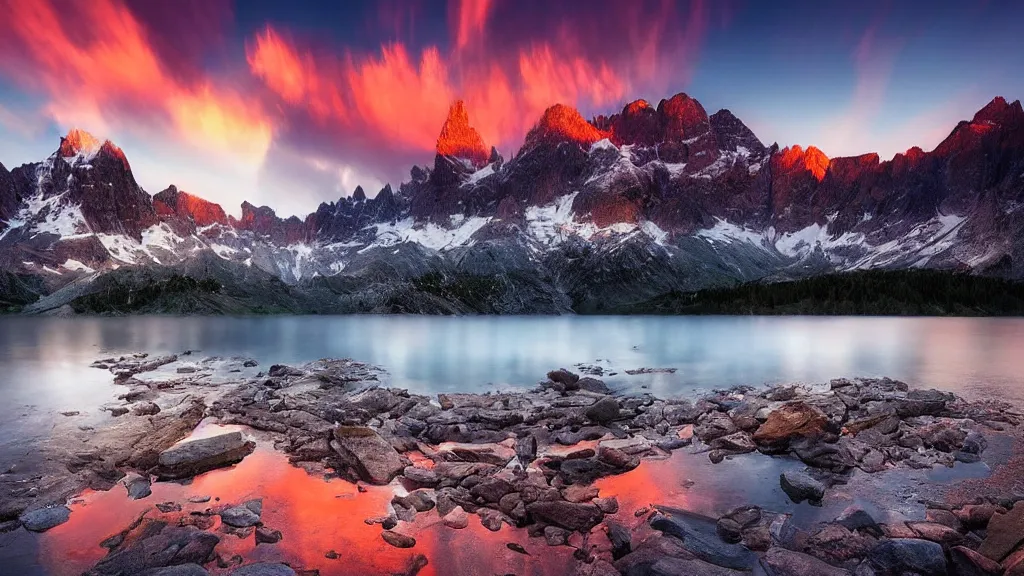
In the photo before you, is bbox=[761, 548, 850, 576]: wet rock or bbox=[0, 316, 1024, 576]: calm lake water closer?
bbox=[761, 548, 850, 576]: wet rock

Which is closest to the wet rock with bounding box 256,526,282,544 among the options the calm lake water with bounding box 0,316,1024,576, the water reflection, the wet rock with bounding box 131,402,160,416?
the calm lake water with bounding box 0,316,1024,576

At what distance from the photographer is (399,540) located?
13852 mm

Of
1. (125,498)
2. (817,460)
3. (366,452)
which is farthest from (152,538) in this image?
(817,460)

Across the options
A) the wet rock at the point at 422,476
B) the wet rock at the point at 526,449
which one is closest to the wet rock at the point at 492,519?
the wet rock at the point at 422,476

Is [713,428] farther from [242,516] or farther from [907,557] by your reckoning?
[242,516]

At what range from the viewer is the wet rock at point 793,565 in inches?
455

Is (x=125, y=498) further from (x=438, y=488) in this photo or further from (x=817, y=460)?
(x=817, y=460)

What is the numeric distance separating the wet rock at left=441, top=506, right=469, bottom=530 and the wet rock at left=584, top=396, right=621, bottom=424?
Result: 1254 cm

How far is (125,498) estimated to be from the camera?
1639 cm

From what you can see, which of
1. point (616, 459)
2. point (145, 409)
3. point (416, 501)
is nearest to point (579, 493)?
point (616, 459)

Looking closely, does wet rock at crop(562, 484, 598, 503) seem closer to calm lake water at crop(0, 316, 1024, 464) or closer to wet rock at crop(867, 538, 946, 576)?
wet rock at crop(867, 538, 946, 576)

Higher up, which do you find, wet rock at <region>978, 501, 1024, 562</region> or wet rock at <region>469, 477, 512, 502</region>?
wet rock at <region>978, 501, 1024, 562</region>

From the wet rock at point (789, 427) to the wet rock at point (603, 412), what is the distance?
7.04m

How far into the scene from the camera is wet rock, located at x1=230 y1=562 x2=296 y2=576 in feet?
38.2
